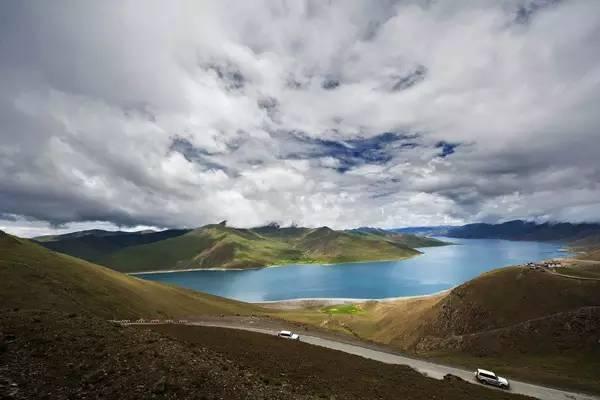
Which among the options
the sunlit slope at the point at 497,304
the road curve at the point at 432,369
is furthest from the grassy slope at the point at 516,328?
the road curve at the point at 432,369

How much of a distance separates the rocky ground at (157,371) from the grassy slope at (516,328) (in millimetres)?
24316

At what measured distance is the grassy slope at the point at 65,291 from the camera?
41.8 meters

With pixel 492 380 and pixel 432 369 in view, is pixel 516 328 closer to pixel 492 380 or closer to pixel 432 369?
pixel 492 380

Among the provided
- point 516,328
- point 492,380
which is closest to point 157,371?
point 492,380

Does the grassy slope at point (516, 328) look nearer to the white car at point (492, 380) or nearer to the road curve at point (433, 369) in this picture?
the road curve at point (433, 369)

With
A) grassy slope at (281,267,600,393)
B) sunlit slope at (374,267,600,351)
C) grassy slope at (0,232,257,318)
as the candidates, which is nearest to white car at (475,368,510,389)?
grassy slope at (281,267,600,393)

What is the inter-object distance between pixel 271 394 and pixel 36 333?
18.0 meters

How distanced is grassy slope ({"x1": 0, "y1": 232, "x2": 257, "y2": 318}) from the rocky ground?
17259mm

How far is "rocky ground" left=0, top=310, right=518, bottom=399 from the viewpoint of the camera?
17.2 m

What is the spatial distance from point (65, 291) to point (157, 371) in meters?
41.6

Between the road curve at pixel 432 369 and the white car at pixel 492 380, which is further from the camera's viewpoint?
A: the white car at pixel 492 380

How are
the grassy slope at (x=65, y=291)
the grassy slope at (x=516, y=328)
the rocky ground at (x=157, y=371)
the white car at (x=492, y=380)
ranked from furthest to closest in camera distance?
1. the grassy slope at (x=516, y=328)
2. the grassy slope at (x=65, y=291)
3. the white car at (x=492, y=380)
4. the rocky ground at (x=157, y=371)

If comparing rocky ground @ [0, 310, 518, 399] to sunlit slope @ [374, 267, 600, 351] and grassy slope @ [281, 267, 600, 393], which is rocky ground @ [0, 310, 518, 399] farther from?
sunlit slope @ [374, 267, 600, 351]

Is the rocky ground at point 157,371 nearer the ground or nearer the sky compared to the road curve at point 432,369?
nearer the sky
